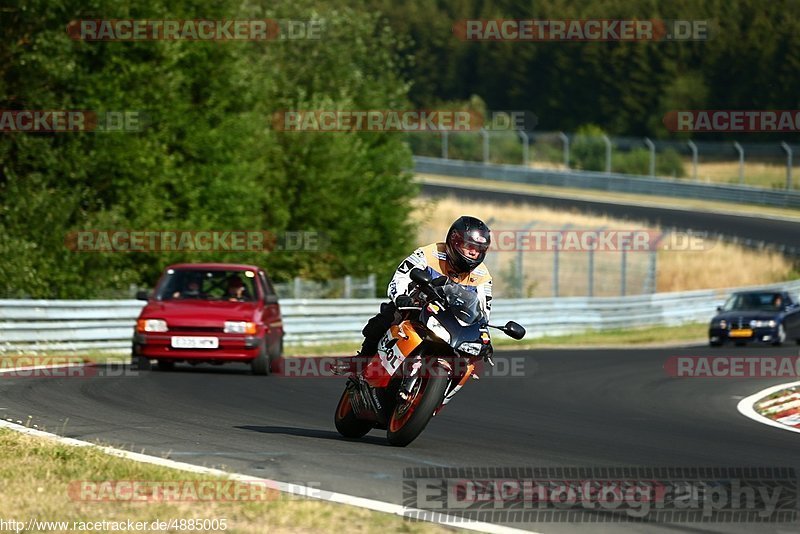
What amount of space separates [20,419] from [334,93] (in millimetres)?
33604

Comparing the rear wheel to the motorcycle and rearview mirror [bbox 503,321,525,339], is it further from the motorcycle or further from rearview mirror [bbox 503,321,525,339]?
rearview mirror [bbox 503,321,525,339]

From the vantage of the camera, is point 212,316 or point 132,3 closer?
point 212,316

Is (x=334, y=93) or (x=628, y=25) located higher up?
(x=628, y=25)

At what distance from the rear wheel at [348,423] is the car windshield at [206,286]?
8072 millimetres

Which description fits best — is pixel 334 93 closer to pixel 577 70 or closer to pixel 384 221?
pixel 384 221

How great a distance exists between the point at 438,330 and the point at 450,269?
0.62 meters

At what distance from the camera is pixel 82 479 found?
7.98 metres

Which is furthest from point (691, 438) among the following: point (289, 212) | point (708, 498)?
point (289, 212)

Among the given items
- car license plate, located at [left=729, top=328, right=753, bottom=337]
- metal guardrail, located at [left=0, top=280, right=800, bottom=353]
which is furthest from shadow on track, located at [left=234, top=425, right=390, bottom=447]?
car license plate, located at [left=729, top=328, right=753, bottom=337]

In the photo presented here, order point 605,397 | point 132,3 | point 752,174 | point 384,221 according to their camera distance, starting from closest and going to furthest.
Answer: point 605,397, point 132,3, point 384,221, point 752,174

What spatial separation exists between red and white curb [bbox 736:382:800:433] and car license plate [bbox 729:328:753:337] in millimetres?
10829

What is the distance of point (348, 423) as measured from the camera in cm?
1077

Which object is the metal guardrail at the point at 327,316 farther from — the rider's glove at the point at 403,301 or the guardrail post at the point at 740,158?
the guardrail post at the point at 740,158

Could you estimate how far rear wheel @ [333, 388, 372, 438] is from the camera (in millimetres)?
10711
